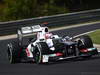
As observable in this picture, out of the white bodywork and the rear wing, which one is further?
the rear wing

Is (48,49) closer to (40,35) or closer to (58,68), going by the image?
(40,35)

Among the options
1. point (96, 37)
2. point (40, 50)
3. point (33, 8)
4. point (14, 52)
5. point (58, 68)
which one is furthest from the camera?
point (33, 8)

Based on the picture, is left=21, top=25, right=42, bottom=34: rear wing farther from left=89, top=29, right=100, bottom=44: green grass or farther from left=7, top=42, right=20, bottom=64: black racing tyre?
left=89, top=29, right=100, bottom=44: green grass

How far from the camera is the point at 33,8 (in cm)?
3005

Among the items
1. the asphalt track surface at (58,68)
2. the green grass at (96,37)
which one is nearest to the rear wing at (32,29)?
the asphalt track surface at (58,68)

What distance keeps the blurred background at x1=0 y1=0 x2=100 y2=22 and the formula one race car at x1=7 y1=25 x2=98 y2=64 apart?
1409 cm

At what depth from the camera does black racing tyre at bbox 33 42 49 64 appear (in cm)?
1396

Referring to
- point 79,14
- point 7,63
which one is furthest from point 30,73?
point 79,14

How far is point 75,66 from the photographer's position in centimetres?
1323

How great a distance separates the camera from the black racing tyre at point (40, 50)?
13961mm

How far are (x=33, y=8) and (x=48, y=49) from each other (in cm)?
1621

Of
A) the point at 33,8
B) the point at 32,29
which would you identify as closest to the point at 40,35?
the point at 32,29

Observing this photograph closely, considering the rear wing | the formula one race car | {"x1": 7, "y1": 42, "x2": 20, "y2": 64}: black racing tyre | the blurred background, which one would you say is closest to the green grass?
the formula one race car

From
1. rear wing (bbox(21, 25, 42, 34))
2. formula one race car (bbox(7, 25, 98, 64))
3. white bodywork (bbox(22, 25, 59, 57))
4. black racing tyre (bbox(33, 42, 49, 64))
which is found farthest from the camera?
rear wing (bbox(21, 25, 42, 34))
